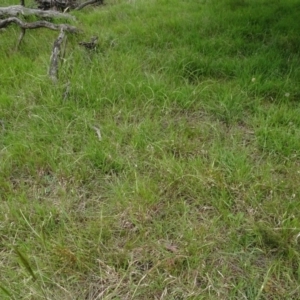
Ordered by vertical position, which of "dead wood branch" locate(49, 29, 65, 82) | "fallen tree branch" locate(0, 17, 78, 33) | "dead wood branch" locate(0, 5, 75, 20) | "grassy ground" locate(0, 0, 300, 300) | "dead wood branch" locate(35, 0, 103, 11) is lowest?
"grassy ground" locate(0, 0, 300, 300)

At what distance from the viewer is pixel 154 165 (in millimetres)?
2047

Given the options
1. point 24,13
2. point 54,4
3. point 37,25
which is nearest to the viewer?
point 37,25

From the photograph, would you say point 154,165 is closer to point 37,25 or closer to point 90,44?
point 90,44

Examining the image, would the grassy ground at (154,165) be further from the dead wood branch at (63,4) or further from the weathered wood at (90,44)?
the dead wood branch at (63,4)

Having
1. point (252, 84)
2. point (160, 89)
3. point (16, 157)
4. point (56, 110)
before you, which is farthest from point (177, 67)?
point (16, 157)

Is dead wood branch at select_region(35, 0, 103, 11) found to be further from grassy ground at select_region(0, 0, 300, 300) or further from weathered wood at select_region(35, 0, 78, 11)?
grassy ground at select_region(0, 0, 300, 300)

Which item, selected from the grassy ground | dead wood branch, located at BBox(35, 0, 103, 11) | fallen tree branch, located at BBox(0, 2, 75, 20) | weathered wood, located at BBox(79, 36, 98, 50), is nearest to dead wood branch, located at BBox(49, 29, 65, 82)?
the grassy ground

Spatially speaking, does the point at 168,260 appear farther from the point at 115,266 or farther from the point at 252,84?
the point at 252,84

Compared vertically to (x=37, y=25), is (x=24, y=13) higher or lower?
higher

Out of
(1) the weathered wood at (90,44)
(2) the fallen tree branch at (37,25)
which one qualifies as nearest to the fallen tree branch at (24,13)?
(2) the fallen tree branch at (37,25)

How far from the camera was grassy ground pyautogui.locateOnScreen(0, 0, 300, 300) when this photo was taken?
1496mm

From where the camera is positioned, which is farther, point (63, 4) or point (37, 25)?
point (63, 4)

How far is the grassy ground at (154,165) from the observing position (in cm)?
150

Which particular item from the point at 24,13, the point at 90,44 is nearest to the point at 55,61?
the point at 90,44
